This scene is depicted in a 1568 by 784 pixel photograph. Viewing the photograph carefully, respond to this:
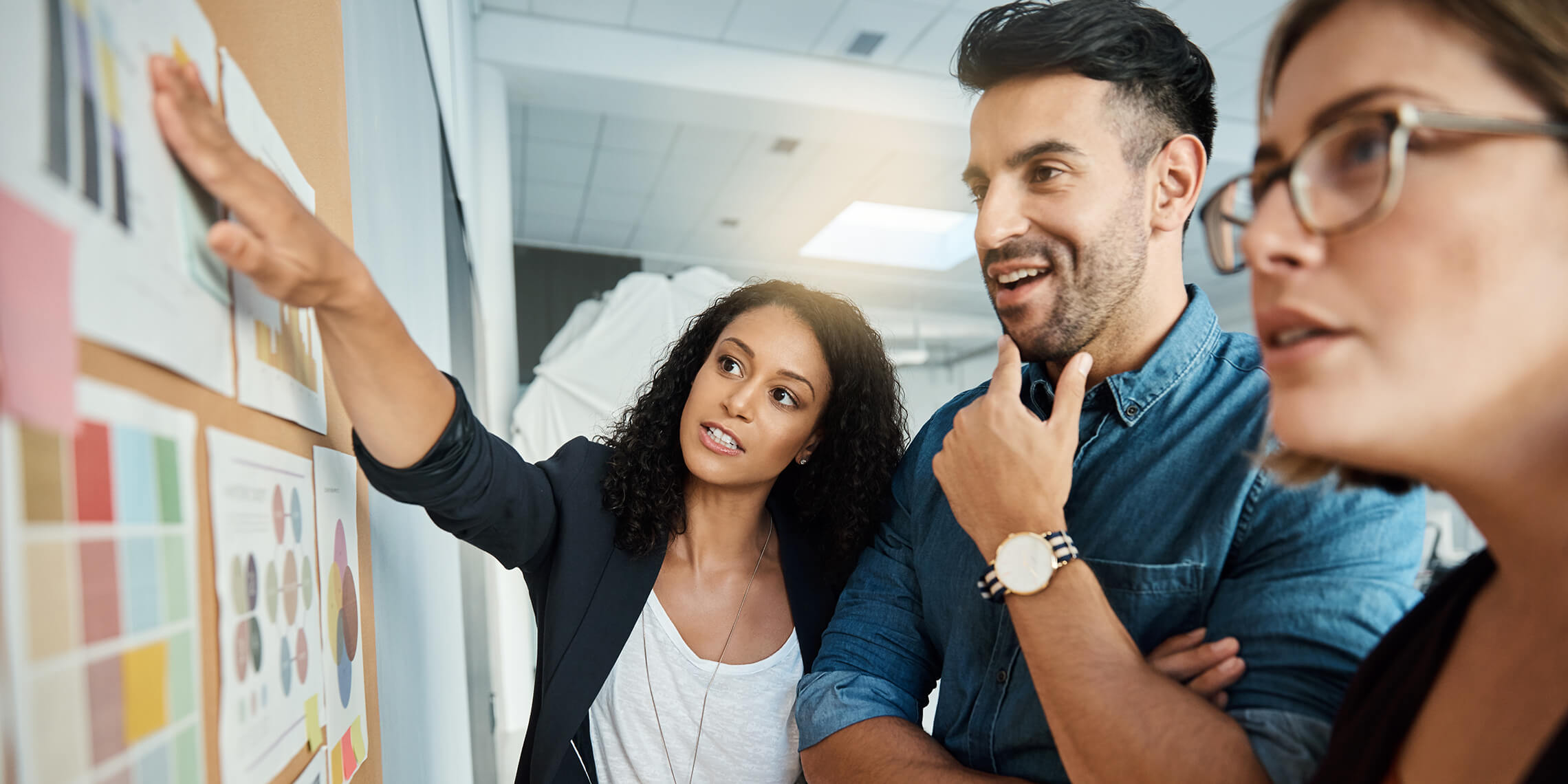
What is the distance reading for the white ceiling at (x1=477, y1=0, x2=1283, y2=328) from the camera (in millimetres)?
4297

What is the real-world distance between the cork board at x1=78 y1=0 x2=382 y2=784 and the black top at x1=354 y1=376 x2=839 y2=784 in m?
0.28

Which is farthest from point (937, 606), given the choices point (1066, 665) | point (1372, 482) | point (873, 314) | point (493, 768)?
point (873, 314)

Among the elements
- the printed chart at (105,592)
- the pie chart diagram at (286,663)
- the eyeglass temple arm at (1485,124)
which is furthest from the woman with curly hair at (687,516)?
the eyeglass temple arm at (1485,124)

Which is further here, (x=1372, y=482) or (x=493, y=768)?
(x=493, y=768)

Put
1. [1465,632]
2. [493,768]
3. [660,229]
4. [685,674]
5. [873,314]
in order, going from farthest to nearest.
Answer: [873,314] → [660,229] → [493,768] → [685,674] → [1465,632]

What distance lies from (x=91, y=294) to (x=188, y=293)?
11 cm

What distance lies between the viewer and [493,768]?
137 inches

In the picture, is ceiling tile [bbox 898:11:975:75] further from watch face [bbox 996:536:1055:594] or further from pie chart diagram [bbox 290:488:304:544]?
pie chart diagram [bbox 290:488:304:544]

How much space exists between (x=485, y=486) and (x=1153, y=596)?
2.61 ft

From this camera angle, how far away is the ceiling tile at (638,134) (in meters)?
5.24

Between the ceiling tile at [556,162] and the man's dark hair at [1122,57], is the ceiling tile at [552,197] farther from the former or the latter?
the man's dark hair at [1122,57]

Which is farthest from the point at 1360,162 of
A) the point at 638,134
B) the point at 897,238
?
the point at 897,238

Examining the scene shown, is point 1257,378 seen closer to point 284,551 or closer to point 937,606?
point 937,606

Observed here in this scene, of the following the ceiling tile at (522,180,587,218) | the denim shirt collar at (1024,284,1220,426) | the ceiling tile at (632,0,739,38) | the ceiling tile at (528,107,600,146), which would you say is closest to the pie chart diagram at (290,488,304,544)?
the denim shirt collar at (1024,284,1220,426)
